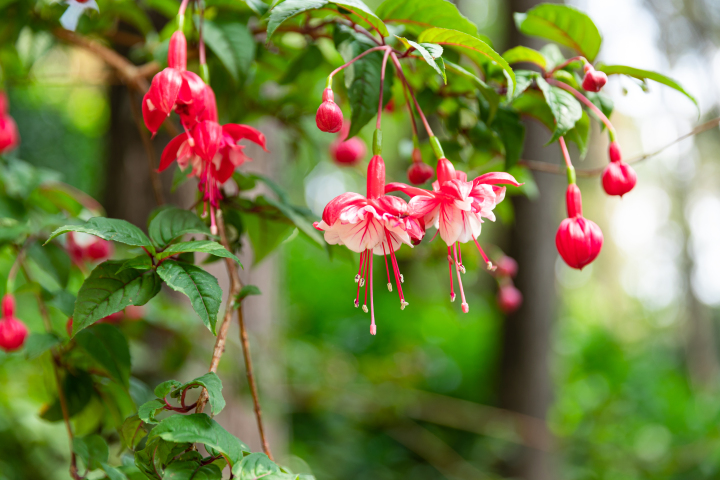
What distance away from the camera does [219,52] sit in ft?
1.93

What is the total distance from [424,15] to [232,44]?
0.23 metres

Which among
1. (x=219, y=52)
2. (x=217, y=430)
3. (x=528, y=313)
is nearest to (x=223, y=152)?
(x=219, y=52)

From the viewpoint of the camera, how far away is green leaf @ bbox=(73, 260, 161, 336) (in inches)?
17.0

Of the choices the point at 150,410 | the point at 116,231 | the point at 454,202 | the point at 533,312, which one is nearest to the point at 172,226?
the point at 116,231

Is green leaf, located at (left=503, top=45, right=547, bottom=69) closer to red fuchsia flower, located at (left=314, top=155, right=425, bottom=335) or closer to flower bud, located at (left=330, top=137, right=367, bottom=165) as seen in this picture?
red fuchsia flower, located at (left=314, top=155, right=425, bottom=335)

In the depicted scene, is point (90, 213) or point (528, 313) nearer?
point (90, 213)

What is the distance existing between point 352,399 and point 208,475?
205cm

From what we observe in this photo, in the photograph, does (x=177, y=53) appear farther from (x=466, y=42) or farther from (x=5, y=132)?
(x=5, y=132)

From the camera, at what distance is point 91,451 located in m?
0.58

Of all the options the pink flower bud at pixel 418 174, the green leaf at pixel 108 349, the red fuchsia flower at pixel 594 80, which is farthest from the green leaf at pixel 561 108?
the green leaf at pixel 108 349

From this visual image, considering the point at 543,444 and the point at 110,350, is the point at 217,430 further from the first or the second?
the point at 543,444

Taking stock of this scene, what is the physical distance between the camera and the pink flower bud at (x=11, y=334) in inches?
28.8

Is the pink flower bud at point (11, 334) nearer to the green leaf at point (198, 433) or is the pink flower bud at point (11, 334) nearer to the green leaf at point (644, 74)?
the green leaf at point (198, 433)

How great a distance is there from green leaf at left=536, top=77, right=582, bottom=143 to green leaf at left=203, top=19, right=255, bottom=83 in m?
0.34
